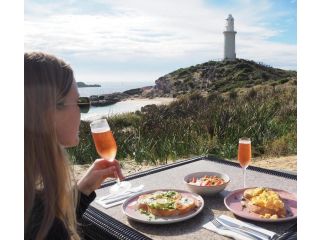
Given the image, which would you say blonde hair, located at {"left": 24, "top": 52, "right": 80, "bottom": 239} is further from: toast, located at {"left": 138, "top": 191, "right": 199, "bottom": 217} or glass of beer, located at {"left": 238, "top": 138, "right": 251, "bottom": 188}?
glass of beer, located at {"left": 238, "top": 138, "right": 251, "bottom": 188}

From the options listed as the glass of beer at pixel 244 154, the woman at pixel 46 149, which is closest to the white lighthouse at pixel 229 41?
the glass of beer at pixel 244 154

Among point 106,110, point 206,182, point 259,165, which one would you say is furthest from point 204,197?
point 106,110

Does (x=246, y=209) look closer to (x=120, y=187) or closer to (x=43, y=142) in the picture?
(x=120, y=187)

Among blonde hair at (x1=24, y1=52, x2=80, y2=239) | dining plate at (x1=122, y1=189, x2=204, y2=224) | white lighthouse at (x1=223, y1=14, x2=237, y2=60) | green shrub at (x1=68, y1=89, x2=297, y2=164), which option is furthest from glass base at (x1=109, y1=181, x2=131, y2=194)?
white lighthouse at (x1=223, y1=14, x2=237, y2=60)

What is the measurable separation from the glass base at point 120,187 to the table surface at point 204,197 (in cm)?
4

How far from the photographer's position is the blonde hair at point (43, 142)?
1.34 meters

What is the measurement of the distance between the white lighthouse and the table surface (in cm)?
4841

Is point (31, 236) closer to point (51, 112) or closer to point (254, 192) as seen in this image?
point (51, 112)

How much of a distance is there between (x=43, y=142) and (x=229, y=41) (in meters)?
51.1

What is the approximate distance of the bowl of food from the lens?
2.07 meters

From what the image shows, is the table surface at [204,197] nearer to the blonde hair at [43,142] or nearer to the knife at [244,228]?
the knife at [244,228]

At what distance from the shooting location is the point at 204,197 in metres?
2.11

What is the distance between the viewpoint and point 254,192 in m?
1.91
